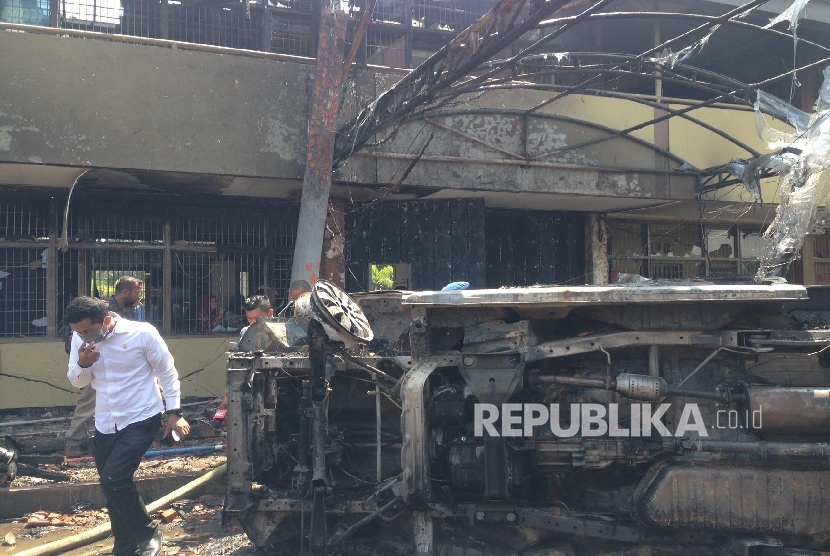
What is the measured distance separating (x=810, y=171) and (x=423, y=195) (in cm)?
523

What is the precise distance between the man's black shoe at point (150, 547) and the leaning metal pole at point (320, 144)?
417 cm

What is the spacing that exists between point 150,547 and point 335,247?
566cm

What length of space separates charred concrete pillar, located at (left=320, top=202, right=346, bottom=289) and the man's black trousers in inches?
199

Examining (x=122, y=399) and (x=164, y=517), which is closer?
(x=122, y=399)

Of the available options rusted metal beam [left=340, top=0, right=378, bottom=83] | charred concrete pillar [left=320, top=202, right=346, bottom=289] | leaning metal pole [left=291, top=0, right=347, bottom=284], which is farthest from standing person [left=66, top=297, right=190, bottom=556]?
charred concrete pillar [left=320, top=202, right=346, bottom=289]

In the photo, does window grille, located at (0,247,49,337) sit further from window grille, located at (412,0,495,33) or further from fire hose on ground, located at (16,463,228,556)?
window grille, located at (412,0,495,33)

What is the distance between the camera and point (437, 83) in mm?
6832

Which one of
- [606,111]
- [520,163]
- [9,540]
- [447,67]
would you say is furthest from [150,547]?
[606,111]

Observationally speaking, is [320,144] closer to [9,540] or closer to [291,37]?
[291,37]

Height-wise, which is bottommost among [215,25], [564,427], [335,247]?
[564,427]

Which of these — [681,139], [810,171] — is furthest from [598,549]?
[681,139]

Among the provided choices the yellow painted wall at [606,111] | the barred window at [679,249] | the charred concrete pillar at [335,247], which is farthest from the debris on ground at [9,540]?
the barred window at [679,249]

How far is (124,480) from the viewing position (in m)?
4.36

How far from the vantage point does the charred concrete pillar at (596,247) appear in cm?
1209
